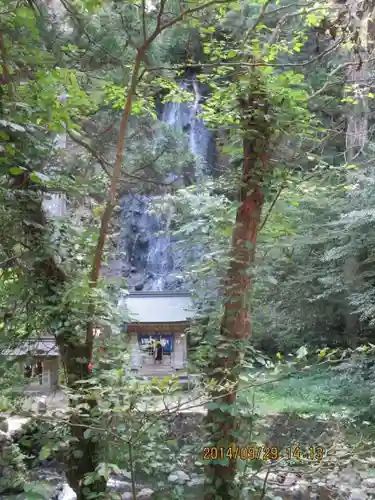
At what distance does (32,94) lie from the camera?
155 centimetres

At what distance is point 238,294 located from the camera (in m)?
1.85

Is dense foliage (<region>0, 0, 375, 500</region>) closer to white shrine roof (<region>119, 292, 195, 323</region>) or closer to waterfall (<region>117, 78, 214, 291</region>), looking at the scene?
white shrine roof (<region>119, 292, 195, 323</region>)

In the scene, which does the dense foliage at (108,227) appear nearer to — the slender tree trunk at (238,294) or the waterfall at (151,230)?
the slender tree trunk at (238,294)

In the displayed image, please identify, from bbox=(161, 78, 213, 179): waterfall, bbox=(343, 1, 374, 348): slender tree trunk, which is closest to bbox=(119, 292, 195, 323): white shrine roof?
bbox=(343, 1, 374, 348): slender tree trunk

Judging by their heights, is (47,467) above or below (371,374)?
below

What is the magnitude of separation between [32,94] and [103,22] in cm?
163

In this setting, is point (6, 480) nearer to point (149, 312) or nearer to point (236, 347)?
point (236, 347)

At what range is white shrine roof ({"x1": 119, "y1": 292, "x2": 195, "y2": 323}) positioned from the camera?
4383 millimetres

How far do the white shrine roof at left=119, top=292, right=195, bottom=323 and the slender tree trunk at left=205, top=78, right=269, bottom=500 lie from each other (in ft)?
7.27

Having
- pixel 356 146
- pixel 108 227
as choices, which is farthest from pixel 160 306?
pixel 356 146

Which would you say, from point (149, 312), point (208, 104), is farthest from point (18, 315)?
point (149, 312)

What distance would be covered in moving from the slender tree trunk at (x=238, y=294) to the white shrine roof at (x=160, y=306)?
2215 mm
